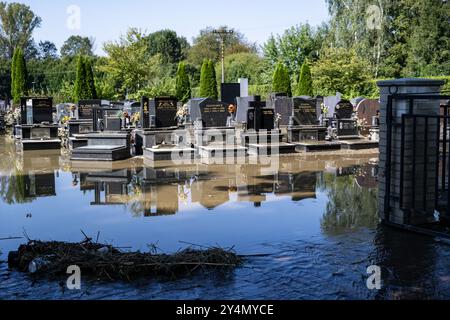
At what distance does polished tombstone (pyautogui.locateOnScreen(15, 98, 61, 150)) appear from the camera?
65.2 ft

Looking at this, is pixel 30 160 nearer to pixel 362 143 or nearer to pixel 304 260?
pixel 362 143

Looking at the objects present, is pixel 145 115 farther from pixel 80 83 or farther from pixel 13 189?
pixel 80 83

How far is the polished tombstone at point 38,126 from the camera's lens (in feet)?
65.2

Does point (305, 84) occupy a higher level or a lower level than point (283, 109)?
higher

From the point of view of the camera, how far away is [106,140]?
17.3 m

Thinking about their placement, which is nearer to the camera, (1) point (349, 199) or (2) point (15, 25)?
(1) point (349, 199)

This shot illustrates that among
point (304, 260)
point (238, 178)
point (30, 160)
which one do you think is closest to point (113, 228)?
point (304, 260)

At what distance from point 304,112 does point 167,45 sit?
66555 millimetres

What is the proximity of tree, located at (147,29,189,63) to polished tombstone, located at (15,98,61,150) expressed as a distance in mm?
60175

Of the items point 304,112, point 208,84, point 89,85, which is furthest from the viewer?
point 208,84

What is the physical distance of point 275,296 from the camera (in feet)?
16.5

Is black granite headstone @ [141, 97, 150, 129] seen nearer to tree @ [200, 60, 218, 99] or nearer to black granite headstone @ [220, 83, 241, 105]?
black granite headstone @ [220, 83, 241, 105]

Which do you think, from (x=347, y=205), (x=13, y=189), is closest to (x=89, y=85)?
(x=13, y=189)

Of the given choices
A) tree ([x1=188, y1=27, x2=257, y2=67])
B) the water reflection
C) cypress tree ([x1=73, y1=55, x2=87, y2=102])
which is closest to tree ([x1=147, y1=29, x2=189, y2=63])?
tree ([x1=188, y1=27, x2=257, y2=67])
